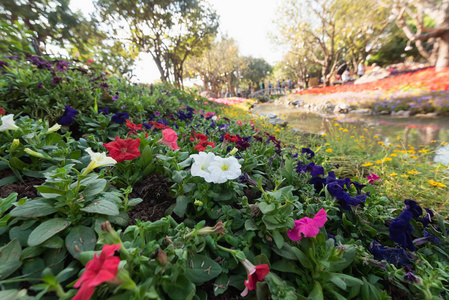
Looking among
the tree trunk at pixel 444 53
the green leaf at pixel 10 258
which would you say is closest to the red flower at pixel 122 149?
the green leaf at pixel 10 258

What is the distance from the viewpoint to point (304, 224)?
90 cm

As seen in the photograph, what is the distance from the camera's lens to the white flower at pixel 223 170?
1.04 m

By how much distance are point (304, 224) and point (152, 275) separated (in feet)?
2.19

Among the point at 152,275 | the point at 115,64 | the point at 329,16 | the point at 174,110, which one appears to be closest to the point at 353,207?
the point at 152,275

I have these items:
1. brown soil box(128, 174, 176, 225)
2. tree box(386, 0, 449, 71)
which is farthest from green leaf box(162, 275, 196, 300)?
tree box(386, 0, 449, 71)

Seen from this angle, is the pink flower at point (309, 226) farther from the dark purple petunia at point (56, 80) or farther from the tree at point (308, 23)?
the tree at point (308, 23)

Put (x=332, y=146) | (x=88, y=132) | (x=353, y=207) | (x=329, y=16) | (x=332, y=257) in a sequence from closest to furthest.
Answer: (x=332, y=257) < (x=353, y=207) < (x=88, y=132) < (x=332, y=146) < (x=329, y=16)

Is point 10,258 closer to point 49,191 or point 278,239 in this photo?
point 49,191

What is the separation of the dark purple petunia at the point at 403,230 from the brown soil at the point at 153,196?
3.98 ft

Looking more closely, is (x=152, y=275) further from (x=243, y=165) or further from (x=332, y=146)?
(x=332, y=146)

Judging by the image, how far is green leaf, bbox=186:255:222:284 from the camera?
77 cm

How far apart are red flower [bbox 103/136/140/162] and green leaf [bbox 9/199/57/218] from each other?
1.12ft

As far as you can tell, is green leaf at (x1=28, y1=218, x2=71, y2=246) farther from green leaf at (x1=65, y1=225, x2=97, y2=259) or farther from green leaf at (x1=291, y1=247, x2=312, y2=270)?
green leaf at (x1=291, y1=247, x2=312, y2=270)

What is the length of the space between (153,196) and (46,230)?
1.83 feet
